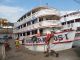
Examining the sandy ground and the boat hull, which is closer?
the sandy ground

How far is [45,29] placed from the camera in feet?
97.7

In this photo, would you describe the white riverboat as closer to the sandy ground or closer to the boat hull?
the boat hull

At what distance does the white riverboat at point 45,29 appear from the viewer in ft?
75.0

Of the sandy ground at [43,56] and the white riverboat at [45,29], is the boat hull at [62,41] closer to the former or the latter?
the white riverboat at [45,29]

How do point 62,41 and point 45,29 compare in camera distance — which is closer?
point 62,41

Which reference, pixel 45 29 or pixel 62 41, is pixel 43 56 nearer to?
pixel 62 41

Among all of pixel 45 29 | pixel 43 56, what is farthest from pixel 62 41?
pixel 45 29

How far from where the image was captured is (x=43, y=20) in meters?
30.6

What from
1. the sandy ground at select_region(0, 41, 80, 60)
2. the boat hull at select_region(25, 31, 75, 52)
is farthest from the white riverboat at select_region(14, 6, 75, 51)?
the sandy ground at select_region(0, 41, 80, 60)

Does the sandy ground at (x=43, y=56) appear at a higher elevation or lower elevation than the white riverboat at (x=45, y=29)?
lower

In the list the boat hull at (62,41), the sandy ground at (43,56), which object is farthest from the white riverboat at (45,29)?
the sandy ground at (43,56)

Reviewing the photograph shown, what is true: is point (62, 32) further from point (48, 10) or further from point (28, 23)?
point (28, 23)

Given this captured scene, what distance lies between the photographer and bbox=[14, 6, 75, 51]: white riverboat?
22.9 m

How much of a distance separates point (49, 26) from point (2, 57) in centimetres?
1297
